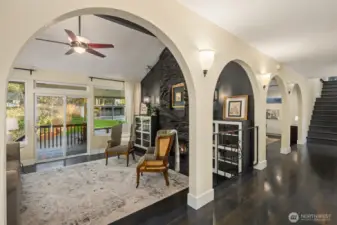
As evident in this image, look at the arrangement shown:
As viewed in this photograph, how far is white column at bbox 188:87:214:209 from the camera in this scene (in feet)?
8.50

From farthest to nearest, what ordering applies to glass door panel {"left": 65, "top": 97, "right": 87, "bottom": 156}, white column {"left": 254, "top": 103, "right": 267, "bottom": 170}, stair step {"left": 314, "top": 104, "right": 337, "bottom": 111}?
stair step {"left": 314, "top": 104, "right": 337, "bottom": 111} → glass door panel {"left": 65, "top": 97, "right": 87, "bottom": 156} → white column {"left": 254, "top": 103, "right": 267, "bottom": 170}

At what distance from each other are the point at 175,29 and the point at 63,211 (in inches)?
113

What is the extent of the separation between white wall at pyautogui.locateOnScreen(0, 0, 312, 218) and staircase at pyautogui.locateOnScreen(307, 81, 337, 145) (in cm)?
487

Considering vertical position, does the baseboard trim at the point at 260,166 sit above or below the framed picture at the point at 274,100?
below

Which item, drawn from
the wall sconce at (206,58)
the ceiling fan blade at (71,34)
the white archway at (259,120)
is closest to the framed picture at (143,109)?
the white archway at (259,120)

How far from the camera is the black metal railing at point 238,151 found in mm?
4066

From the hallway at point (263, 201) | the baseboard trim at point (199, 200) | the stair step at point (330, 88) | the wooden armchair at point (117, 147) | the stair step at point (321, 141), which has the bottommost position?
the hallway at point (263, 201)

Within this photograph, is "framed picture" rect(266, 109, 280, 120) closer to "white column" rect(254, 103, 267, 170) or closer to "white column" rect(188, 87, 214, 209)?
"white column" rect(254, 103, 267, 170)

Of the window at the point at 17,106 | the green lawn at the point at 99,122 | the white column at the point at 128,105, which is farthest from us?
the white column at the point at 128,105

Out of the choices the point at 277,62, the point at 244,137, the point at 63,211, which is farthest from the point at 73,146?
the point at 277,62

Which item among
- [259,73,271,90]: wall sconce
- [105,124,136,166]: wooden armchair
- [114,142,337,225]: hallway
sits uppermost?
[259,73,271,90]: wall sconce

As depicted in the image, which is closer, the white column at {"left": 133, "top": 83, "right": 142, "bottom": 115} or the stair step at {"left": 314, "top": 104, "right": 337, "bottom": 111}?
the white column at {"left": 133, "top": 83, "right": 142, "bottom": 115}

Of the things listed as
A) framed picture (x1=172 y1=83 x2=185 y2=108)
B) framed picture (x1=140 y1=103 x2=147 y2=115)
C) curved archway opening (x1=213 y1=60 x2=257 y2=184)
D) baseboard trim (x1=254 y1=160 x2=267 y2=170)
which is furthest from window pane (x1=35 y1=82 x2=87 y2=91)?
baseboard trim (x1=254 y1=160 x2=267 y2=170)

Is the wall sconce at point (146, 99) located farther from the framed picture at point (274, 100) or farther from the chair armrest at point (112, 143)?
the framed picture at point (274, 100)
